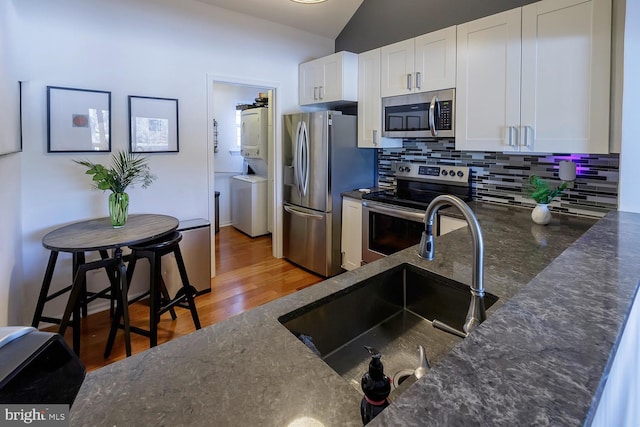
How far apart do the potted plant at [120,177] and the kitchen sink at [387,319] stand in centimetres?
196

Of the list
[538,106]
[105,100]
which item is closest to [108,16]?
[105,100]

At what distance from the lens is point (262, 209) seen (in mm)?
5090

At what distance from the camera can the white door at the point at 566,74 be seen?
193cm

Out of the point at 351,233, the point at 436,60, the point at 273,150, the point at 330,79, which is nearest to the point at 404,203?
the point at 351,233

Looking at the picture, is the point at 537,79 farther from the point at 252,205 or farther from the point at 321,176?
the point at 252,205

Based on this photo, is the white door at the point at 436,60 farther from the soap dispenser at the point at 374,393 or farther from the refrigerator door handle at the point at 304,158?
the soap dispenser at the point at 374,393

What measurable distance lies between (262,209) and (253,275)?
1.68 m

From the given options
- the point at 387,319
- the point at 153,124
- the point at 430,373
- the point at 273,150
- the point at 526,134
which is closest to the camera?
the point at 430,373

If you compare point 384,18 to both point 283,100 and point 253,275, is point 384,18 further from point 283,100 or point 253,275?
point 253,275

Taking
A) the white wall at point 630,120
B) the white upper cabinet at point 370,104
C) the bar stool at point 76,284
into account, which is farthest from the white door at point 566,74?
the bar stool at point 76,284

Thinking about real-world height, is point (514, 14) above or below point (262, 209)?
above

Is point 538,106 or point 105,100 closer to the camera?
point 538,106

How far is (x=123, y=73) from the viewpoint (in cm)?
275

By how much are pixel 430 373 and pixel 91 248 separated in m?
2.09
